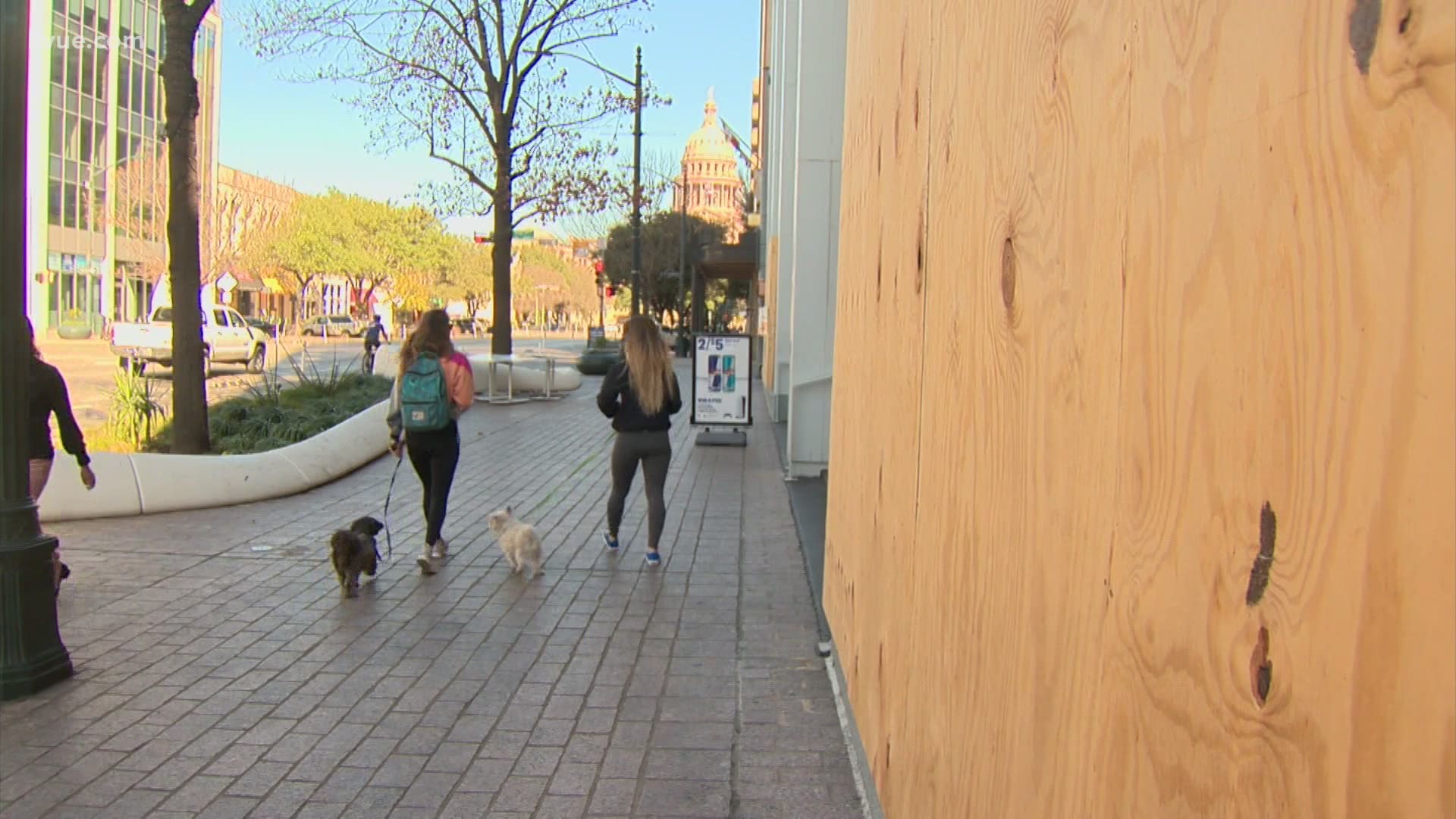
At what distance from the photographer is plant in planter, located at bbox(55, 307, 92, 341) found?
51.4 metres

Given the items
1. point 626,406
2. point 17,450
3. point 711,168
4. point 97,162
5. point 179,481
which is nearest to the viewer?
point 17,450

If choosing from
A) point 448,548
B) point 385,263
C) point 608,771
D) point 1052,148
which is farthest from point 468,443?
point 385,263

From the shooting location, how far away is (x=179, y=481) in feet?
33.4

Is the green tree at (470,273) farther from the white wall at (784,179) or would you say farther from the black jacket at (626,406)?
the black jacket at (626,406)

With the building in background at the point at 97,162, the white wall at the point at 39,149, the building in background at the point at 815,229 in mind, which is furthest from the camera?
the building in background at the point at 97,162

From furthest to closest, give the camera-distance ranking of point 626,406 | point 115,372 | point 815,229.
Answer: point 115,372, point 815,229, point 626,406

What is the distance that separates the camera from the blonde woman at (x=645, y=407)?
836 centimetres

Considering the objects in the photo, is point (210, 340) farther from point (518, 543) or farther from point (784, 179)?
point (518, 543)

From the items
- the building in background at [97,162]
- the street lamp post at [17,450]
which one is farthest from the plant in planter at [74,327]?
the street lamp post at [17,450]

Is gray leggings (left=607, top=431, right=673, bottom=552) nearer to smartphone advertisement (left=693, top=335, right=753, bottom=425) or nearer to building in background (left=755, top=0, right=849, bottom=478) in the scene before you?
building in background (left=755, top=0, right=849, bottom=478)

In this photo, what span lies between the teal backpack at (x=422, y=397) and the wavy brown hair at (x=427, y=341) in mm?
101

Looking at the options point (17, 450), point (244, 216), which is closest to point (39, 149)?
point (244, 216)

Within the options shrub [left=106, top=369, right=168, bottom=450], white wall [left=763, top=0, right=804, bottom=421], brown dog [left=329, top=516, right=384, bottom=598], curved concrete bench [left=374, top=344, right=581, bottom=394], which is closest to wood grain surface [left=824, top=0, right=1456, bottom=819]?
brown dog [left=329, top=516, right=384, bottom=598]

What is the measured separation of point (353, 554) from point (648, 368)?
2.37 metres
